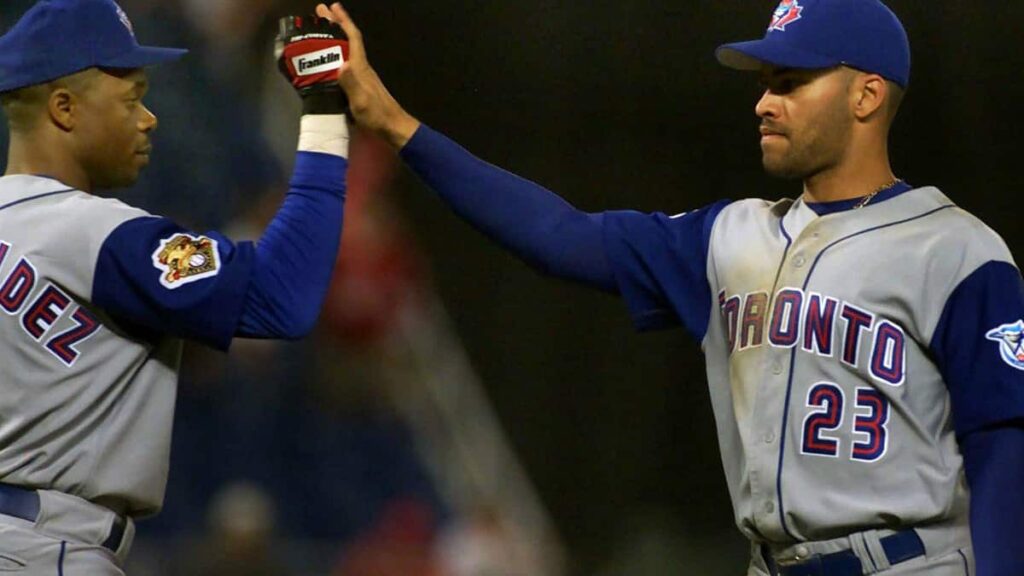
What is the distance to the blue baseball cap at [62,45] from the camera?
1.93 m

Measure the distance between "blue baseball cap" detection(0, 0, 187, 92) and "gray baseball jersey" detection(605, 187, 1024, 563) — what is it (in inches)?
37.1

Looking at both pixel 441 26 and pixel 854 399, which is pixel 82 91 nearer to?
pixel 854 399

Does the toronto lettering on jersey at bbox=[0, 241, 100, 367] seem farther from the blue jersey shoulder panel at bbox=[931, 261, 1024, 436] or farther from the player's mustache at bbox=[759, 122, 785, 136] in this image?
the blue jersey shoulder panel at bbox=[931, 261, 1024, 436]

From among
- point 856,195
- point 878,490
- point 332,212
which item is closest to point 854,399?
point 878,490

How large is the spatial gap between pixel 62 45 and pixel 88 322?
0.38 meters

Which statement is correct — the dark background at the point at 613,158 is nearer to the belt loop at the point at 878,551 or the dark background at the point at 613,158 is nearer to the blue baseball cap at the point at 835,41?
the blue baseball cap at the point at 835,41

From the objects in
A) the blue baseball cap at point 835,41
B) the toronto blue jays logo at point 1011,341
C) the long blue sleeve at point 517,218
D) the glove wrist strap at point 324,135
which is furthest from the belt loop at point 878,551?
the glove wrist strap at point 324,135

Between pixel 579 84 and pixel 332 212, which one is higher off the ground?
pixel 332 212

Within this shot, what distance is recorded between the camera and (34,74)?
1933mm

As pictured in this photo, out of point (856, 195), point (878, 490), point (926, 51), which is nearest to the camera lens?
point (878, 490)

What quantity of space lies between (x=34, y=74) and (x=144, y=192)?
1.46 metres

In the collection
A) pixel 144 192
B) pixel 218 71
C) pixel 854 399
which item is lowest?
pixel 144 192

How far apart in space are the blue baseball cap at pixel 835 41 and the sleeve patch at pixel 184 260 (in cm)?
80

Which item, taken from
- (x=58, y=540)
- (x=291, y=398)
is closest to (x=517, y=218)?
(x=58, y=540)
